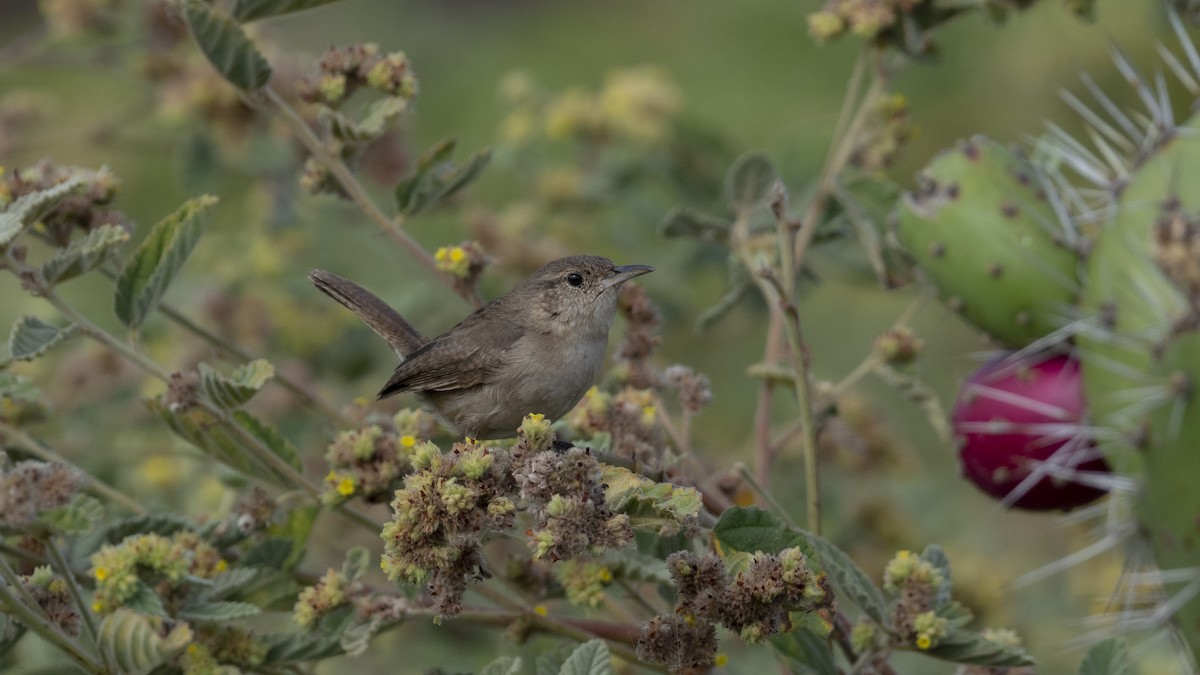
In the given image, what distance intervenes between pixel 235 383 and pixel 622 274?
1.33 meters

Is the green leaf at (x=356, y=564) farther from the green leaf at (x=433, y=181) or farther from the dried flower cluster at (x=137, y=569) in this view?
the green leaf at (x=433, y=181)

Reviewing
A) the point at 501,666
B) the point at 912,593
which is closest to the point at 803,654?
the point at 912,593

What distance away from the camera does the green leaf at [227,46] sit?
109 inches

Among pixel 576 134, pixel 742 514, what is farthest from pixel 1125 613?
pixel 576 134

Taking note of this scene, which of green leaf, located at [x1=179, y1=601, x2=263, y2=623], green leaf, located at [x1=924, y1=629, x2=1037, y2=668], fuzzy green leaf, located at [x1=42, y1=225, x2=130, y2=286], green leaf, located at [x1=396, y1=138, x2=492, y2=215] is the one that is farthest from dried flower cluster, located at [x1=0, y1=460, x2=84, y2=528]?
green leaf, located at [x1=924, y1=629, x2=1037, y2=668]

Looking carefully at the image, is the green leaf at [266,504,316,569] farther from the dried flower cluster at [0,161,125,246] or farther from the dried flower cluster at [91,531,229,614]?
the dried flower cluster at [0,161,125,246]

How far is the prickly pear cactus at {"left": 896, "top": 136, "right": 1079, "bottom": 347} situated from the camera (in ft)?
9.27

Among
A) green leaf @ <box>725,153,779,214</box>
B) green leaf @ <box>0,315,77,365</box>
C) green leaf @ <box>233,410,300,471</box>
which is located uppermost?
green leaf @ <box>725,153,779,214</box>

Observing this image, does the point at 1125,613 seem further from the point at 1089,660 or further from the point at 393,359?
the point at 393,359

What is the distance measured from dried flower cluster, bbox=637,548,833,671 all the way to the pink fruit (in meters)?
0.91

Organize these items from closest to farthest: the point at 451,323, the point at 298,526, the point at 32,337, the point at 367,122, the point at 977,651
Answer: the point at 977,651, the point at 32,337, the point at 298,526, the point at 367,122, the point at 451,323

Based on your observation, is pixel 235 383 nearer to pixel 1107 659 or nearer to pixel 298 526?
pixel 298 526

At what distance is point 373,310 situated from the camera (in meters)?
3.59

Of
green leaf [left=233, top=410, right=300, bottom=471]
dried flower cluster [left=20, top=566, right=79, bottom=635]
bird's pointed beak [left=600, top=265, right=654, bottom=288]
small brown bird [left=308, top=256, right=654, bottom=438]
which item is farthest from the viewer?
bird's pointed beak [left=600, top=265, right=654, bottom=288]
